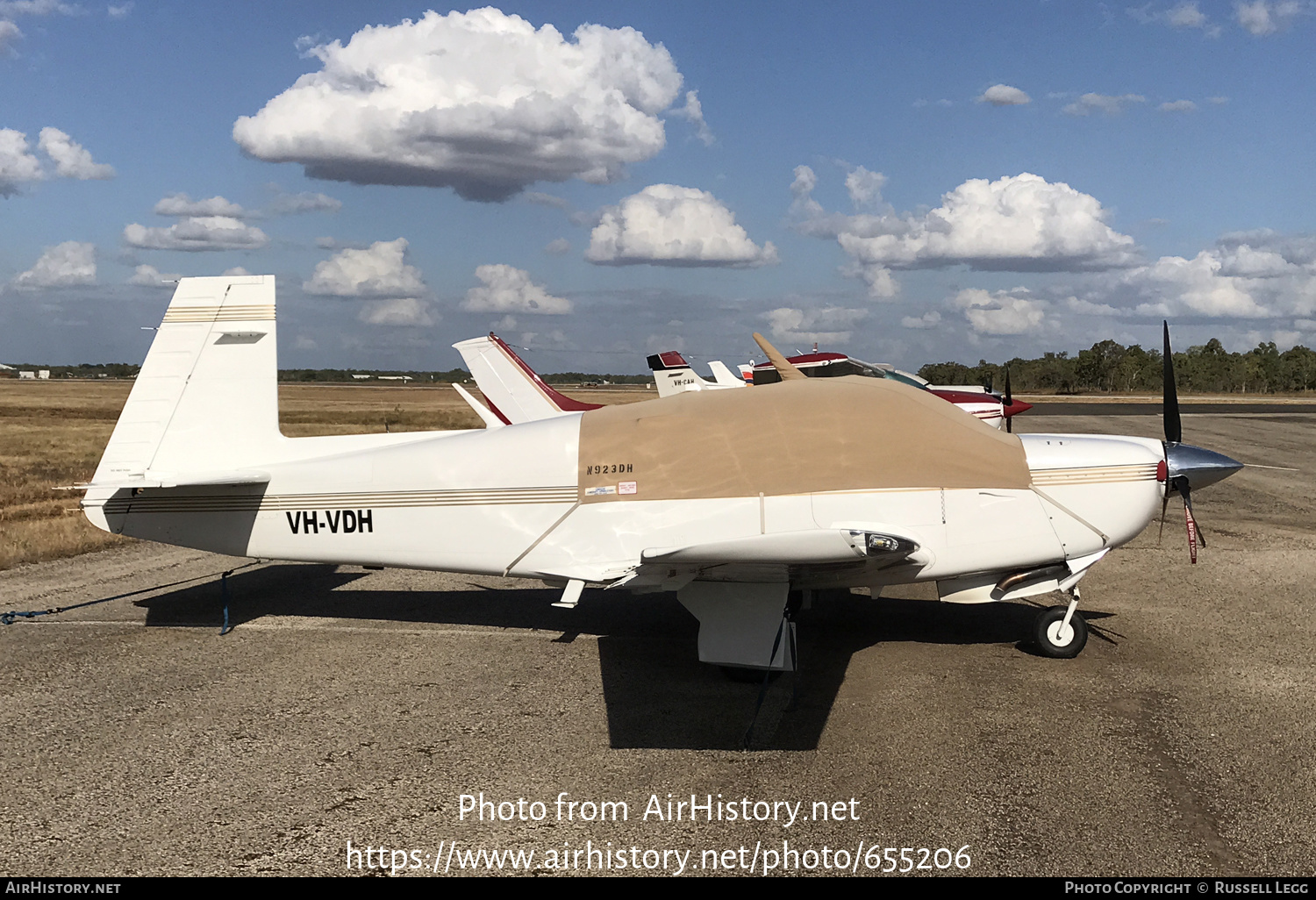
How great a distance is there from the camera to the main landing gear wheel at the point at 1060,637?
6.66 metres

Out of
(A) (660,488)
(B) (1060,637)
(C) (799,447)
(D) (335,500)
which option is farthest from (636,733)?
(B) (1060,637)

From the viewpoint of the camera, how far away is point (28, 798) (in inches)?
177

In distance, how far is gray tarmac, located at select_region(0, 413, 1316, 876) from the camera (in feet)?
13.3

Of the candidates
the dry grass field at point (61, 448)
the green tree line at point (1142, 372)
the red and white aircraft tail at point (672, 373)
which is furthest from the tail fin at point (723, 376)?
the green tree line at point (1142, 372)

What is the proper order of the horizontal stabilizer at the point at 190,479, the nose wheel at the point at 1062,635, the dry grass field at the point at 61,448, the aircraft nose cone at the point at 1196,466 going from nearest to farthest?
the aircraft nose cone at the point at 1196,466 < the nose wheel at the point at 1062,635 < the horizontal stabilizer at the point at 190,479 < the dry grass field at the point at 61,448

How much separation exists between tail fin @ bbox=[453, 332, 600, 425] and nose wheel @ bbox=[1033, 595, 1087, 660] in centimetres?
979

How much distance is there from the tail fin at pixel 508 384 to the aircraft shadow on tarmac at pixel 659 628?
215 inches

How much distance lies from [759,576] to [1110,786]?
243 centimetres

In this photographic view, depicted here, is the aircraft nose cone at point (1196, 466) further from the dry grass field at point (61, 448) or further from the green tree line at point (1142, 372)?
the green tree line at point (1142, 372)

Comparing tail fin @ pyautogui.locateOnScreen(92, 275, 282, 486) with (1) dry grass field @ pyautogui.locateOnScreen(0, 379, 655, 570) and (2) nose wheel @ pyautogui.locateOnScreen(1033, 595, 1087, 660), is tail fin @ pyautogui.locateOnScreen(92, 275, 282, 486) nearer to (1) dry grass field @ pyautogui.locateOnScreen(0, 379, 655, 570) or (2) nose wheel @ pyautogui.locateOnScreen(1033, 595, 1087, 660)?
(1) dry grass field @ pyautogui.locateOnScreen(0, 379, 655, 570)

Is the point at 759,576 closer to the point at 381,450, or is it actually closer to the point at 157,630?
the point at 381,450

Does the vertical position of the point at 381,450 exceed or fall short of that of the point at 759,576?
it exceeds it
